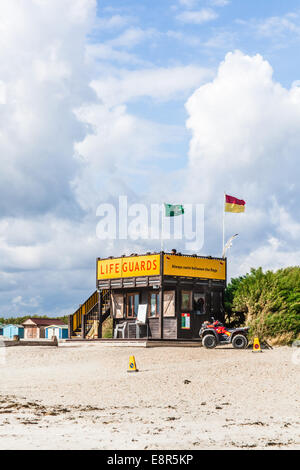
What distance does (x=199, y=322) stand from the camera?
33.2 meters

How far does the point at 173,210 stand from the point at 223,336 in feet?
29.8

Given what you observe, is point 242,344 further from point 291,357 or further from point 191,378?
point 191,378

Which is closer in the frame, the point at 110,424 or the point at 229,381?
the point at 110,424

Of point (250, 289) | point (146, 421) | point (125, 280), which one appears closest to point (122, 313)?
point (125, 280)

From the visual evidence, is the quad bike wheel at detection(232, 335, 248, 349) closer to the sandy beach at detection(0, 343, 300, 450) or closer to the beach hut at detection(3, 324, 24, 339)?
the sandy beach at detection(0, 343, 300, 450)

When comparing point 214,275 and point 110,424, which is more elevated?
point 214,275

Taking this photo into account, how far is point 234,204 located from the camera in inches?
1460

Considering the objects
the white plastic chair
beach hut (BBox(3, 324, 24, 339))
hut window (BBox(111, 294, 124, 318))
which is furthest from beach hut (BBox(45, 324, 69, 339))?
the white plastic chair

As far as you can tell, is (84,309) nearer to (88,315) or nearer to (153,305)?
(88,315)

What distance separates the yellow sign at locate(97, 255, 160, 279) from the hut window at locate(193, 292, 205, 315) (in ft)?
8.89

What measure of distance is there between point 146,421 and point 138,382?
6272 millimetres

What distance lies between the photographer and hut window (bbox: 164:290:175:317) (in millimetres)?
32375
